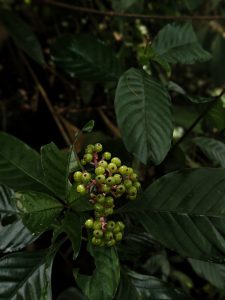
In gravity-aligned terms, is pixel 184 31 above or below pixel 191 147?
above

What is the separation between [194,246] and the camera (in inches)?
32.1

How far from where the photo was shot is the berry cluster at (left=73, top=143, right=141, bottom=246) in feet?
2.57

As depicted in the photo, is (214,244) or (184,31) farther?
(184,31)

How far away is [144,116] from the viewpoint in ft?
2.92

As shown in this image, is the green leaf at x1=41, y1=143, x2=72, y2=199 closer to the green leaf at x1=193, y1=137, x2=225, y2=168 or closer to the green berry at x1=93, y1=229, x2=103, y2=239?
the green berry at x1=93, y1=229, x2=103, y2=239

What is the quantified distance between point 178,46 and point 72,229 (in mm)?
613

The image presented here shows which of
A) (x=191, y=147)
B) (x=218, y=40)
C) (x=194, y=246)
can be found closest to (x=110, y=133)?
(x=191, y=147)

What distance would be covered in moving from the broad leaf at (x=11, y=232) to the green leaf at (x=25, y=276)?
2 centimetres

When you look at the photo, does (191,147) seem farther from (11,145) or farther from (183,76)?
(183,76)

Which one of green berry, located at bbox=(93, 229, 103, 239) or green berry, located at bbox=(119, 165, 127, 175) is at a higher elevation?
green berry, located at bbox=(119, 165, 127, 175)

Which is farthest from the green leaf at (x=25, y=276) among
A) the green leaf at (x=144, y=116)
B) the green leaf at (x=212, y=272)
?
the green leaf at (x=212, y=272)

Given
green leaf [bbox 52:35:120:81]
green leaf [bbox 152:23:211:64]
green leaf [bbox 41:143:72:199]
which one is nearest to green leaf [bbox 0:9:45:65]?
green leaf [bbox 52:35:120:81]

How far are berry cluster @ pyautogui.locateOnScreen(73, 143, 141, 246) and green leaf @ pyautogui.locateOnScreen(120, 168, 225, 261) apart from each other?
0.20 feet

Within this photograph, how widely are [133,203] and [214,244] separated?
0.58 ft
